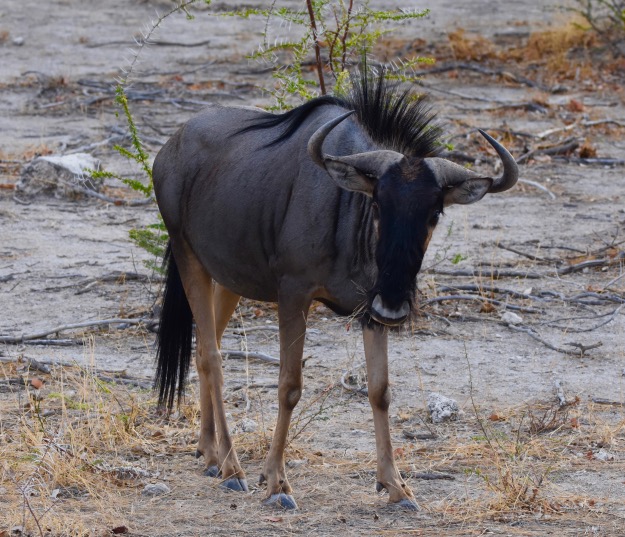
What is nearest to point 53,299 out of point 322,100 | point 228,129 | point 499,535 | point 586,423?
point 228,129

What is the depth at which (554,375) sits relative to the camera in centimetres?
628

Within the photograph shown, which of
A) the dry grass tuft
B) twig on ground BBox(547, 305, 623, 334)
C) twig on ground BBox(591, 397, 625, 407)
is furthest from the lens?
twig on ground BBox(547, 305, 623, 334)

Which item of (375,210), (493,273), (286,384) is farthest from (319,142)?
(493,273)

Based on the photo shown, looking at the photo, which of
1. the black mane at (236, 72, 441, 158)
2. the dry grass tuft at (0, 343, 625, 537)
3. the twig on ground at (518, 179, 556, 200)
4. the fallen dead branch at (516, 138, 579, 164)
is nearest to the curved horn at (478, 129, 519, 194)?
the black mane at (236, 72, 441, 158)

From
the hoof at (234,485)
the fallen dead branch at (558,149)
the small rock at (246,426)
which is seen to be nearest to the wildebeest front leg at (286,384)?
the hoof at (234,485)

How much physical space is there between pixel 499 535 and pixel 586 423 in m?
1.49

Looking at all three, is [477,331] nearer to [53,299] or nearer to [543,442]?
[543,442]

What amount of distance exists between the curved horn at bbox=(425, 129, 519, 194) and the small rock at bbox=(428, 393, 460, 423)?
1562mm

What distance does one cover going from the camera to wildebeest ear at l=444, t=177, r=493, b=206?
14.2 ft

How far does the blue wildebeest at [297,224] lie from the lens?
166 inches

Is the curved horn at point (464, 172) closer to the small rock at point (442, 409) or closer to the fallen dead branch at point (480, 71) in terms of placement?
the small rock at point (442, 409)

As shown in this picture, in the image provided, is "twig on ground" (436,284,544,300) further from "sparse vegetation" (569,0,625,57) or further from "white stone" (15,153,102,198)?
"sparse vegetation" (569,0,625,57)

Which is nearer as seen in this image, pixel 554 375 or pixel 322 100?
pixel 322 100

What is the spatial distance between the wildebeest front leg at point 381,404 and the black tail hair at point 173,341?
3.74 ft
